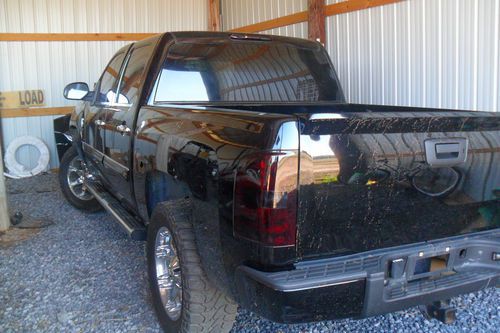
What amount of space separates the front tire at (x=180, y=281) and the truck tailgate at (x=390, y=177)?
765 millimetres

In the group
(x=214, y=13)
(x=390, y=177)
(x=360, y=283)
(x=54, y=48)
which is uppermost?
(x=214, y=13)

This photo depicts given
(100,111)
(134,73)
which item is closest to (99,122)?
(100,111)

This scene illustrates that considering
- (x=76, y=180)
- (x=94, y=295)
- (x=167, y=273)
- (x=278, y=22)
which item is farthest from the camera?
(x=278, y=22)

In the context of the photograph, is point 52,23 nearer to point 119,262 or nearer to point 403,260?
point 119,262

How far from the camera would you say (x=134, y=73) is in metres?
4.34

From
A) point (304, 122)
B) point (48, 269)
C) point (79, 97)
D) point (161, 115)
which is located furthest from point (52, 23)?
point (304, 122)

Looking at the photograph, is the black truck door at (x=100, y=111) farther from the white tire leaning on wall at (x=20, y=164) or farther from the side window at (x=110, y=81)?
the white tire leaning on wall at (x=20, y=164)

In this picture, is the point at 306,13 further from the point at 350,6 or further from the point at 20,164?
the point at 20,164

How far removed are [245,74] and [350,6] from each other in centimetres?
321

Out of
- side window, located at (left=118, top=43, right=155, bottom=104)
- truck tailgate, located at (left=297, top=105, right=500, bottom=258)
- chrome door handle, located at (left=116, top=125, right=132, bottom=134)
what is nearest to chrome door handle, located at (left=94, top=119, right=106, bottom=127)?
side window, located at (left=118, top=43, right=155, bottom=104)

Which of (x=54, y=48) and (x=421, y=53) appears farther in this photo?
(x=54, y=48)

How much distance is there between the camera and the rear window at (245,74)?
391 cm

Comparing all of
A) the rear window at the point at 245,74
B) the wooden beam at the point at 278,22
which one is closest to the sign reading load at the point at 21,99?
the wooden beam at the point at 278,22

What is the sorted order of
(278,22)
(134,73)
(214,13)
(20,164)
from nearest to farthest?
(134,73)
(278,22)
(20,164)
(214,13)
